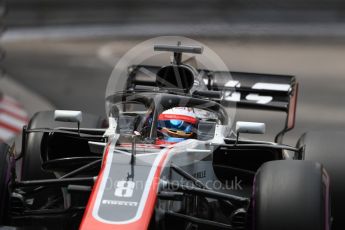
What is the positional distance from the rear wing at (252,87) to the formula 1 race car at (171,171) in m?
0.30

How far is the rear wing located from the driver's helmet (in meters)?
1.78

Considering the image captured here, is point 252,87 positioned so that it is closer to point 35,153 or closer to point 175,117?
point 175,117

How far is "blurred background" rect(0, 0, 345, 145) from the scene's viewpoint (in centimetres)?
1519

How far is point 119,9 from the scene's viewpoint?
16.7 meters

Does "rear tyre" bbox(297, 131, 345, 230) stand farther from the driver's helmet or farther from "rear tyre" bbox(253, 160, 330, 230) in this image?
"rear tyre" bbox(253, 160, 330, 230)

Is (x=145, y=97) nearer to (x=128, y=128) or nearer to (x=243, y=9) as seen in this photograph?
(x=128, y=128)

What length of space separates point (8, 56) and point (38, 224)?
9.00 m

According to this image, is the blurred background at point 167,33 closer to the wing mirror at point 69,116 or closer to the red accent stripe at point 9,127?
the red accent stripe at point 9,127

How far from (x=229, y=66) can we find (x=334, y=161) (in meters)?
7.69

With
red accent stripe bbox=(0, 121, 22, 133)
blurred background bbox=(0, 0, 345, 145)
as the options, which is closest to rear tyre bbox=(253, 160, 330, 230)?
red accent stripe bbox=(0, 121, 22, 133)

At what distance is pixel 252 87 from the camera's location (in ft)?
31.2

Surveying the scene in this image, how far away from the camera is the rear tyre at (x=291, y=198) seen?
6.15m

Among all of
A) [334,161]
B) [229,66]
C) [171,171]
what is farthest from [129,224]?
[229,66]

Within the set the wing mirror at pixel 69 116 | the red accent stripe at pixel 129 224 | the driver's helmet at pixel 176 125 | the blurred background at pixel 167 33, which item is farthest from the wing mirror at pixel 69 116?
the blurred background at pixel 167 33
